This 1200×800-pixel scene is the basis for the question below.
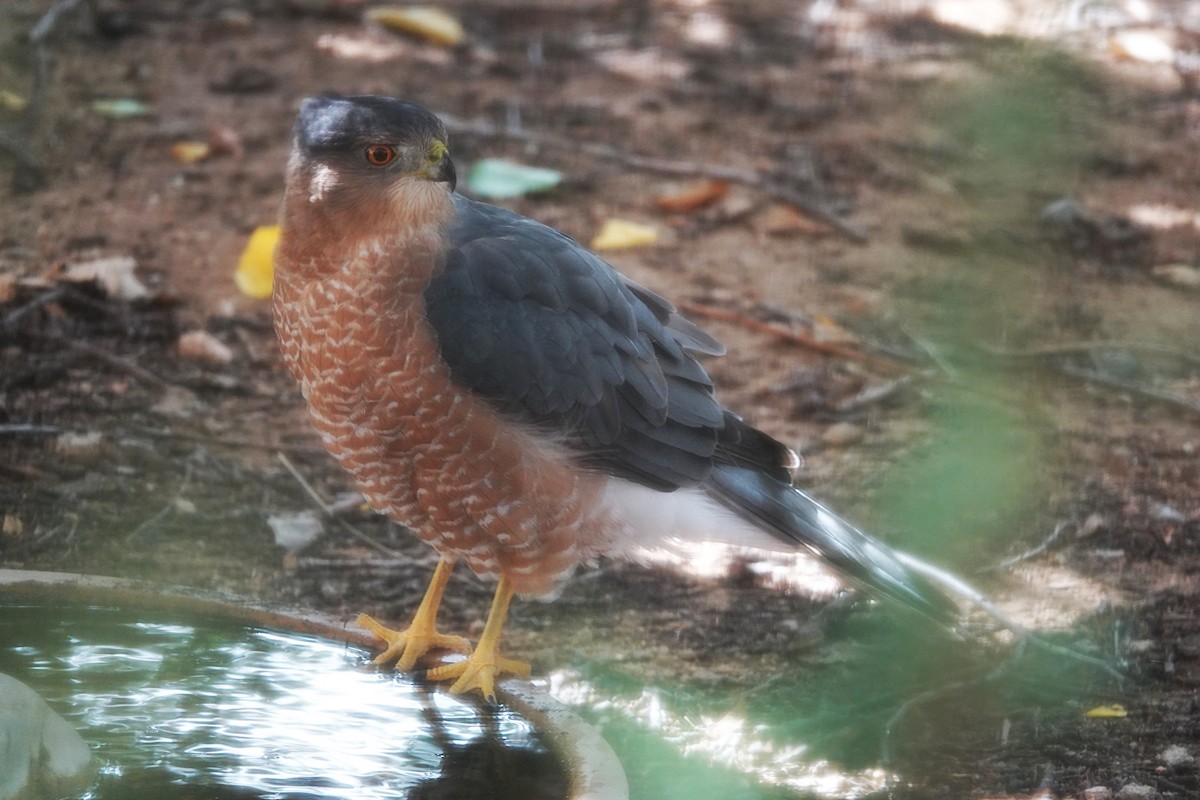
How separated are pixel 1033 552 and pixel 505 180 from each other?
2823mm

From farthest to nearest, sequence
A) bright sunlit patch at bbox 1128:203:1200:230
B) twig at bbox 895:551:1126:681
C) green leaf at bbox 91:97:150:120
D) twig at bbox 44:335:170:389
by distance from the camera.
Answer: green leaf at bbox 91:97:150:120 → bright sunlit patch at bbox 1128:203:1200:230 → twig at bbox 44:335:170:389 → twig at bbox 895:551:1126:681

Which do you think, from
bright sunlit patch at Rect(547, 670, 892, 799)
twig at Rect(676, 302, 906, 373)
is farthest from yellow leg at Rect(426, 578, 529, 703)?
twig at Rect(676, 302, 906, 373)

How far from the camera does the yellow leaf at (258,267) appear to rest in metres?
5.28

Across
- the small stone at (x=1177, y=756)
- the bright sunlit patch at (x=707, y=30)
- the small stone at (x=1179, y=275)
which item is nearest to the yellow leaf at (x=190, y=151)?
the bright sunlit patch at (x=707, y=30)

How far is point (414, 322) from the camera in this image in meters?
3.12

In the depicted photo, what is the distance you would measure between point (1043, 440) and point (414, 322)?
8.08ft

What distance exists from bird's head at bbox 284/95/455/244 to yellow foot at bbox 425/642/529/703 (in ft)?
3.17

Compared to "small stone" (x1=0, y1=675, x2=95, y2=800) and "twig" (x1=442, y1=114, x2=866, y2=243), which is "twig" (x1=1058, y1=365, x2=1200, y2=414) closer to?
"twig" (x1=442, y1=114, x2=866, y2=243)

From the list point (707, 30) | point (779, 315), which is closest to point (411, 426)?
point (779, 315)

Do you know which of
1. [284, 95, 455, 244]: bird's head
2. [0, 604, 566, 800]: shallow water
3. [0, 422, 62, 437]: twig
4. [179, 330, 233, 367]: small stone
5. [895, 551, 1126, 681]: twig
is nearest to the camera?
[0, 604, 566, 800]: shallow water

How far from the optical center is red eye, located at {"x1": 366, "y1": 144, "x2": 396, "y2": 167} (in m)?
3.08

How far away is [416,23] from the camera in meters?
7.45

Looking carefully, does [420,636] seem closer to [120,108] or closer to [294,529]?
[294,529]

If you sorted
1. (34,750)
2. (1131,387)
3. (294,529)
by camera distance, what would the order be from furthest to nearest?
1. (1131,387)
2. (294,529)
3. (34,750)
